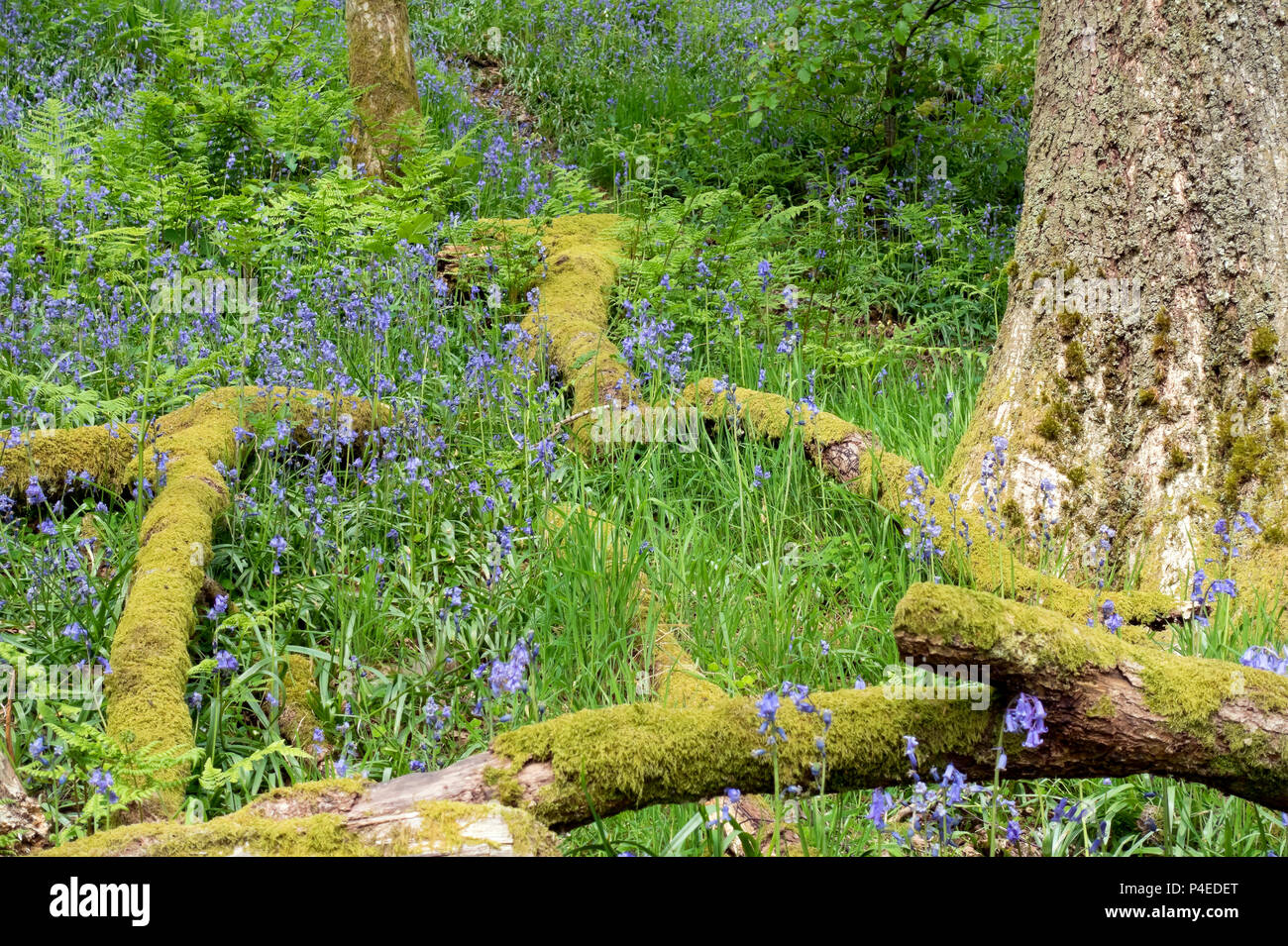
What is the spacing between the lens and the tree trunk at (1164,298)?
3.30m

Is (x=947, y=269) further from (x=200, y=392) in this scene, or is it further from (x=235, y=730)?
(x=235, y=730)

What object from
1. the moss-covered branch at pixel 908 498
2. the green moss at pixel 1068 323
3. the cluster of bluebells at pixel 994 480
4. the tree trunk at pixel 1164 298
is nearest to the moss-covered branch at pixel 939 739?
the moss-covered branch at pixel 908 498

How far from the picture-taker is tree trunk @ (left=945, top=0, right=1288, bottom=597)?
10.8ft

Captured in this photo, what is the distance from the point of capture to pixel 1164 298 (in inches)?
135

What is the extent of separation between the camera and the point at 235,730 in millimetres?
2947

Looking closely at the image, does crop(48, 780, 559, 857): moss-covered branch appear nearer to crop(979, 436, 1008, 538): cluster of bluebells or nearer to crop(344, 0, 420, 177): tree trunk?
crop(979, 436, 1008, 538): cluster of bluebells

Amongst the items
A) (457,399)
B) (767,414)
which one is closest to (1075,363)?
(767,414)

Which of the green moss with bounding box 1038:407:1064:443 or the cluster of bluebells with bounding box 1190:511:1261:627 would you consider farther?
the green moss with bounding box 1038:407:1064:443

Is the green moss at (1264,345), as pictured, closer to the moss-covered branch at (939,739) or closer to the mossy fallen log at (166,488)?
the moss-covered branch at (939,739)

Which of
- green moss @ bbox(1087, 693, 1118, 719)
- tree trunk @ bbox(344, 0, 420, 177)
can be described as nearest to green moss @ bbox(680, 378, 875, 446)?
green moss @ bbox(1087, 693, 1118, 719)

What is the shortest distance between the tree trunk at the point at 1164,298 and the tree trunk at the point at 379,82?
428cm

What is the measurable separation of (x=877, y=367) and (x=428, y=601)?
2.84 metres

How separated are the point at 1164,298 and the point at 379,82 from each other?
503cm

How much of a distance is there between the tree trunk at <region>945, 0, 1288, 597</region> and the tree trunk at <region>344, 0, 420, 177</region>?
4.28 meters
